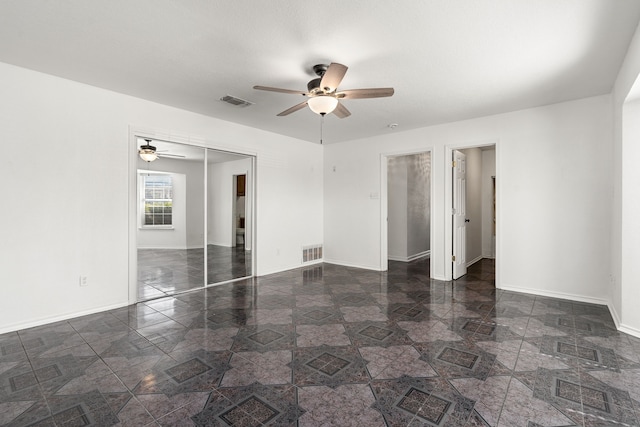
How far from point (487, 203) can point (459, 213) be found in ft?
8.14

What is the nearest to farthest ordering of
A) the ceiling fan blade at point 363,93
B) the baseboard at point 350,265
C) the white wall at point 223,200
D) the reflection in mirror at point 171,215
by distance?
the ceiling fan blade at point 363,93
the reflection in mirror at point 171,215
the white wall at point 223,200
the baseboard at point 350,265

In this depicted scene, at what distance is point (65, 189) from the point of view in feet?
11.0

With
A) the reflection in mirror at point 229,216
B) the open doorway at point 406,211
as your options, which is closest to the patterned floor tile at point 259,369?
the reflection in mirror at point 229,216

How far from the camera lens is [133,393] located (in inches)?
79.2

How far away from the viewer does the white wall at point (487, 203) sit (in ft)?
23.3

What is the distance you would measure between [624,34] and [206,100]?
4.27 meters

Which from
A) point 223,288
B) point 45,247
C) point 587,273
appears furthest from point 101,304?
point 587,273

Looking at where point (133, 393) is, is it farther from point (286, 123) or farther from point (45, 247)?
point (286, 123)

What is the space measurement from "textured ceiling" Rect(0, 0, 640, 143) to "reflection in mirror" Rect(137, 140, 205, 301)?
118cm

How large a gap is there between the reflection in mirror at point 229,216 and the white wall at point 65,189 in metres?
0.80

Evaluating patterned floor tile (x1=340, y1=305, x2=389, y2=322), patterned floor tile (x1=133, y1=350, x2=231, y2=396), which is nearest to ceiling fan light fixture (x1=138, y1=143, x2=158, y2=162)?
patterned floor tile (x1=133, y1=350, x2=231, y2=396)

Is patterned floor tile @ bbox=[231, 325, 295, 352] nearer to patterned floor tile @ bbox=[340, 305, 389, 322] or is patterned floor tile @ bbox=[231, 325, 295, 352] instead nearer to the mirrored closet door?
patterned floor tile @ bbox=[340, 305, 389, 322]

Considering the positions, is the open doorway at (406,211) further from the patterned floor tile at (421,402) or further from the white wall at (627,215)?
the patterned floor tile at (421,402)

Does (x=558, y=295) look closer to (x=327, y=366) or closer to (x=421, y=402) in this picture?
(x=421, y=402)
